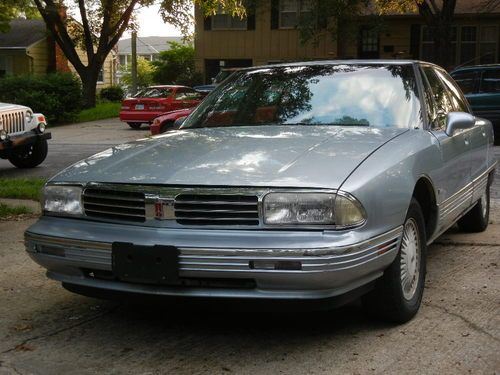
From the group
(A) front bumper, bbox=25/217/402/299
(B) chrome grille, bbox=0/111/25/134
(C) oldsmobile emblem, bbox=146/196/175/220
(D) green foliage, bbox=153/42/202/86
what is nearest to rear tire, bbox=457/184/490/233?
(A) front bumper, bbox=25/217/402/299

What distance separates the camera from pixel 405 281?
4.07 meters

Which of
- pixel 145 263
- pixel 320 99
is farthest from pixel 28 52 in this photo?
pixel 145 263

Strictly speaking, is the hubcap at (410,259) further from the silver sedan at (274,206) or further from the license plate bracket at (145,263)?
the license plate bracket at (145,263)

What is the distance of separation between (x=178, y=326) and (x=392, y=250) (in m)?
1.32

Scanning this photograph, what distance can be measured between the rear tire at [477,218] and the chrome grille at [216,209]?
11.3ft

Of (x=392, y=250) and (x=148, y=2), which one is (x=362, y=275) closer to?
(x=392, y=250)

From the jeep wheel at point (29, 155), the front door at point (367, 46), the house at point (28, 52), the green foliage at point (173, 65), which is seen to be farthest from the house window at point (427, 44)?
the jeep wheel at point (29, 155)

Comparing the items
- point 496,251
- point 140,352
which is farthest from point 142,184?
point 496,251

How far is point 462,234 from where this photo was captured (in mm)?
6465

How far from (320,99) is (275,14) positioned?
26012mm

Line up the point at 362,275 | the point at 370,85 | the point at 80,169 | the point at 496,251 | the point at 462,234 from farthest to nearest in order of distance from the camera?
1. the point at 462,234
2. the point at 496,251
3. the point at 370,85
4. the point at 80,169
5. the point at 362,275

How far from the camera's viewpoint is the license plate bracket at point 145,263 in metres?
3.46

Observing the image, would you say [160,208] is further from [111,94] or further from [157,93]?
[111,94]

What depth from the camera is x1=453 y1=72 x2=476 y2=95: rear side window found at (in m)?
15.1
